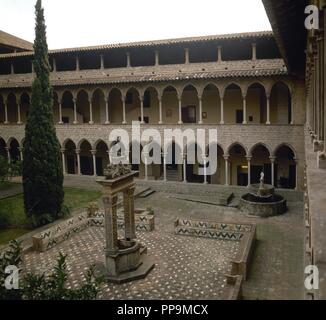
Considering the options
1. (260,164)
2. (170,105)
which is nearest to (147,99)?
(170,105)

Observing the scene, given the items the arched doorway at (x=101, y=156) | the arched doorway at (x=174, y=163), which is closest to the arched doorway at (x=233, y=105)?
the arched doorway at (x=174, y=163)

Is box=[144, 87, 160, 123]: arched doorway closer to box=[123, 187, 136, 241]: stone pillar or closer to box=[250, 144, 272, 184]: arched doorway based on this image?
box=[250, 144, 272, 184]: arched doorway

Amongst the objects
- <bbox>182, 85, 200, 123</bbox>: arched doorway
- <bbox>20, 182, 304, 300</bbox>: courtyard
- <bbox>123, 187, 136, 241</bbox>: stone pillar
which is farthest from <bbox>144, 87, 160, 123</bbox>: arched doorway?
<bbox>123, 187, 136, 241</bbox>: stone pillar

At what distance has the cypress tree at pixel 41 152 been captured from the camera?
1855cm

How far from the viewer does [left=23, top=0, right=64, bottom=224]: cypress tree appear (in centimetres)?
1855

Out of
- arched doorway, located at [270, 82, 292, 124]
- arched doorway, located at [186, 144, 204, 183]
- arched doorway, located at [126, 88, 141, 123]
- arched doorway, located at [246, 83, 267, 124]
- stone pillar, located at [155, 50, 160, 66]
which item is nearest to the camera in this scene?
arched doorway, located at [270, 82, 292, 124]

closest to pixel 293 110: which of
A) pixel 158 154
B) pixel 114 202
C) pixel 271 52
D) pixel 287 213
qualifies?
pixel 271 52

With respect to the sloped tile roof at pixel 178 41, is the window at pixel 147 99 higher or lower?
lower

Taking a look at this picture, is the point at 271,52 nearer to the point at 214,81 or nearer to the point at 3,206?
the point at 214,81

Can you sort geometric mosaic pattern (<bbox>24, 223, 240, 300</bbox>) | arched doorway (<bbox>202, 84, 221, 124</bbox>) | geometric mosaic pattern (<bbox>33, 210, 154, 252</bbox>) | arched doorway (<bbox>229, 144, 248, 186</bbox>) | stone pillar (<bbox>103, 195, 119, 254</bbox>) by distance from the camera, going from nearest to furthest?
geometric mosaic pattern (<bbox>24, 223, 240, 300</bbox>)
stone pillar (<bbox>103, 195, 119, 254</bbox>)
geometric mosaic pattern (<bbox>33, 210, 154, 252</bbox>)
arched doorway (<bbox>202, 84, 221, 124</bbox>)
arched doorway (<bbox>229, 144, 248, 186</bbox>)

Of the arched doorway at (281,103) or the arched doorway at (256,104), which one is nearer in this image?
the arched doorway at (281,103)

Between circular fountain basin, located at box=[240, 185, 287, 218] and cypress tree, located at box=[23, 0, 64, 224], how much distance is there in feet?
31.5

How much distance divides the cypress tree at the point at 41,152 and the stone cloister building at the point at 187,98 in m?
8.44

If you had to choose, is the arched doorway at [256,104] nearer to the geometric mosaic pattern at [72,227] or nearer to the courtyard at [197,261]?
the courtyard at [197,261]
